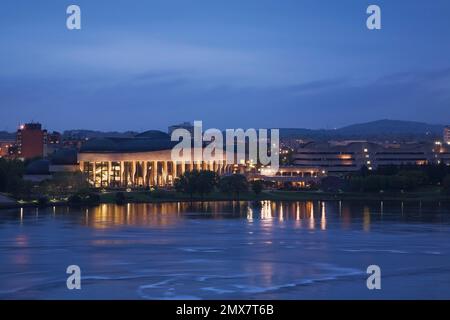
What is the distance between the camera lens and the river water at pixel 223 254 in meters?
11.4

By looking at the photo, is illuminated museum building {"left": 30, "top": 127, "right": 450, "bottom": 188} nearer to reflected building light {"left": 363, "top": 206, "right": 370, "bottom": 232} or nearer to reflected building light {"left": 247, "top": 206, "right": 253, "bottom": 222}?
reflected building light {"left": 247, "top": 206, "right": 253, "bottom": 222}

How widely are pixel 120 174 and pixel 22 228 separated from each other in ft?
79.1

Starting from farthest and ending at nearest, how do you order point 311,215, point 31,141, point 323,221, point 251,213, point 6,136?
point 6,136
point 31,141
point 251,213
point 311,215
point 323,221

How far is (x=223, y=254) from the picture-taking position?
15.0 m

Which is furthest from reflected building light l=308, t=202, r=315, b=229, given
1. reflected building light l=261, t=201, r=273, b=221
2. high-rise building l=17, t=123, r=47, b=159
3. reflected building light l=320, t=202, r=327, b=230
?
high-rise building l=17, t=123, r=47, b=159

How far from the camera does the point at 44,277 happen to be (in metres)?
12.3

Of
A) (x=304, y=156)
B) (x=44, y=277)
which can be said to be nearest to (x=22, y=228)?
(x=44, y=277)

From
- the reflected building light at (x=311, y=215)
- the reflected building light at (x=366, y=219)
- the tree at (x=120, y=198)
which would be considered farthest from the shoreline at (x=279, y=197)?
the reflected building light at (x=366, y=219)

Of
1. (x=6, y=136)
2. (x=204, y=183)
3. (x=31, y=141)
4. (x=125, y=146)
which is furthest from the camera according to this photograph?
(x=6, y=136)

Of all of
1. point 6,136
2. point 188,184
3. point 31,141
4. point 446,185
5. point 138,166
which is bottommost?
point 446,185

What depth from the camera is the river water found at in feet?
37.4

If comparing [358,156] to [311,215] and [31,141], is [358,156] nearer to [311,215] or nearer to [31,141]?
[31,141]

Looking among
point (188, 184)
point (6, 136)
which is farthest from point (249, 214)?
point (6, 136)

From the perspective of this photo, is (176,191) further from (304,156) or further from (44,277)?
(44,277)
